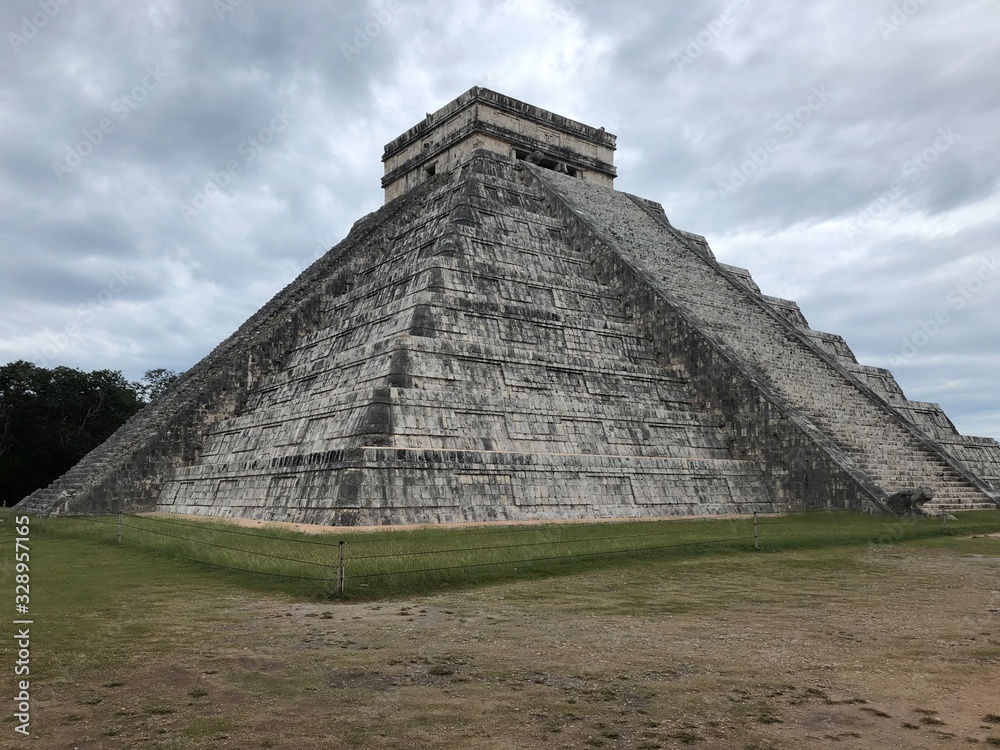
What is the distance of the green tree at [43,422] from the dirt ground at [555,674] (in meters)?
29.1

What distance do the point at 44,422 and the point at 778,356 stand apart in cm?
3028

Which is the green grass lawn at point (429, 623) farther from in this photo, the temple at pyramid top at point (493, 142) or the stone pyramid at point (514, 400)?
the temple at pyramid top at point (493, 142)

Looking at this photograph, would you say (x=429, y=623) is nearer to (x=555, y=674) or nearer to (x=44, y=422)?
(x=555, y=674)

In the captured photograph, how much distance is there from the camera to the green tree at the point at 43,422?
32.7 meters

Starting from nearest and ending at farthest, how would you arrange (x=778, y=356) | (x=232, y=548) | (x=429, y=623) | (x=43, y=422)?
(x=429, y=623)
(x=232, y=548)
(x=778, y=356)
(x=43, y=422)

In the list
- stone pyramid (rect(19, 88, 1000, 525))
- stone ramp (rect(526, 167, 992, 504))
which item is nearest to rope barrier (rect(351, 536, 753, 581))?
stone pyramid (rect(19, 88, 1000, 525))

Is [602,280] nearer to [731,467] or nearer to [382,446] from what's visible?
[731,467]

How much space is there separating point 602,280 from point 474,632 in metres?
17.0

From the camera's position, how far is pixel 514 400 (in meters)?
17.2

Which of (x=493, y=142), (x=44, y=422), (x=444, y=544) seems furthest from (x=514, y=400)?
(x=44, y=422)

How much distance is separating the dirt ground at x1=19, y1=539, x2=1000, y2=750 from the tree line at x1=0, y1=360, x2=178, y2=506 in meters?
29.1

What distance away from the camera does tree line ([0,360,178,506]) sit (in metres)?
32.7

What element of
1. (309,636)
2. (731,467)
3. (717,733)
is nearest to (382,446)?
(309,636)

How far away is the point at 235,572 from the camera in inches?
411
